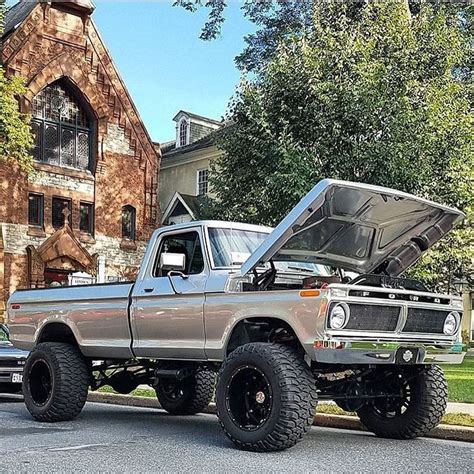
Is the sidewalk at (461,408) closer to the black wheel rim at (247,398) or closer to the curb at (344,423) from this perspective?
the curb at (344,423)

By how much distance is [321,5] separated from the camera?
66.6 ft

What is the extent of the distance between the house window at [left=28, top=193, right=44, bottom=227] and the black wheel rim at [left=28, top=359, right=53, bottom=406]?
21496 millimetres

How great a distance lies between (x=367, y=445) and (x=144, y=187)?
2749cm

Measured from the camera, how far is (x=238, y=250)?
8.57 m

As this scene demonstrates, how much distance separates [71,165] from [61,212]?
2110 millimetres

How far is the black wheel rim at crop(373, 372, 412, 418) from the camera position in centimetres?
828

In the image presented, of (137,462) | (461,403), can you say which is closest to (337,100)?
(461,403)

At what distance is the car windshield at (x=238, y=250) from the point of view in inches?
330

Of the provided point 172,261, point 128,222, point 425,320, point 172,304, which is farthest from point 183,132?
point 425,320

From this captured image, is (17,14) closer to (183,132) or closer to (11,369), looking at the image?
(183,132)

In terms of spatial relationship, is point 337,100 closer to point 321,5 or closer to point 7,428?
point 321,5

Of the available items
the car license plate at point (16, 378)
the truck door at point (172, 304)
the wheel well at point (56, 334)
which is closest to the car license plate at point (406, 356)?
the truck door at point (172, 304)

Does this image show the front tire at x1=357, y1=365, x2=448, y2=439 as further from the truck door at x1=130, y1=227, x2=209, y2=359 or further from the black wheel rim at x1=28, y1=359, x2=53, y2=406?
the black wheel rim at x1=28, y1=359, x2=53, y2=406

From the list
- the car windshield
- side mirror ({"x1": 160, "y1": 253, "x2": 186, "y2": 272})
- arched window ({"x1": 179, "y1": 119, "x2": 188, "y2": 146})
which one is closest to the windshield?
the car windshield
